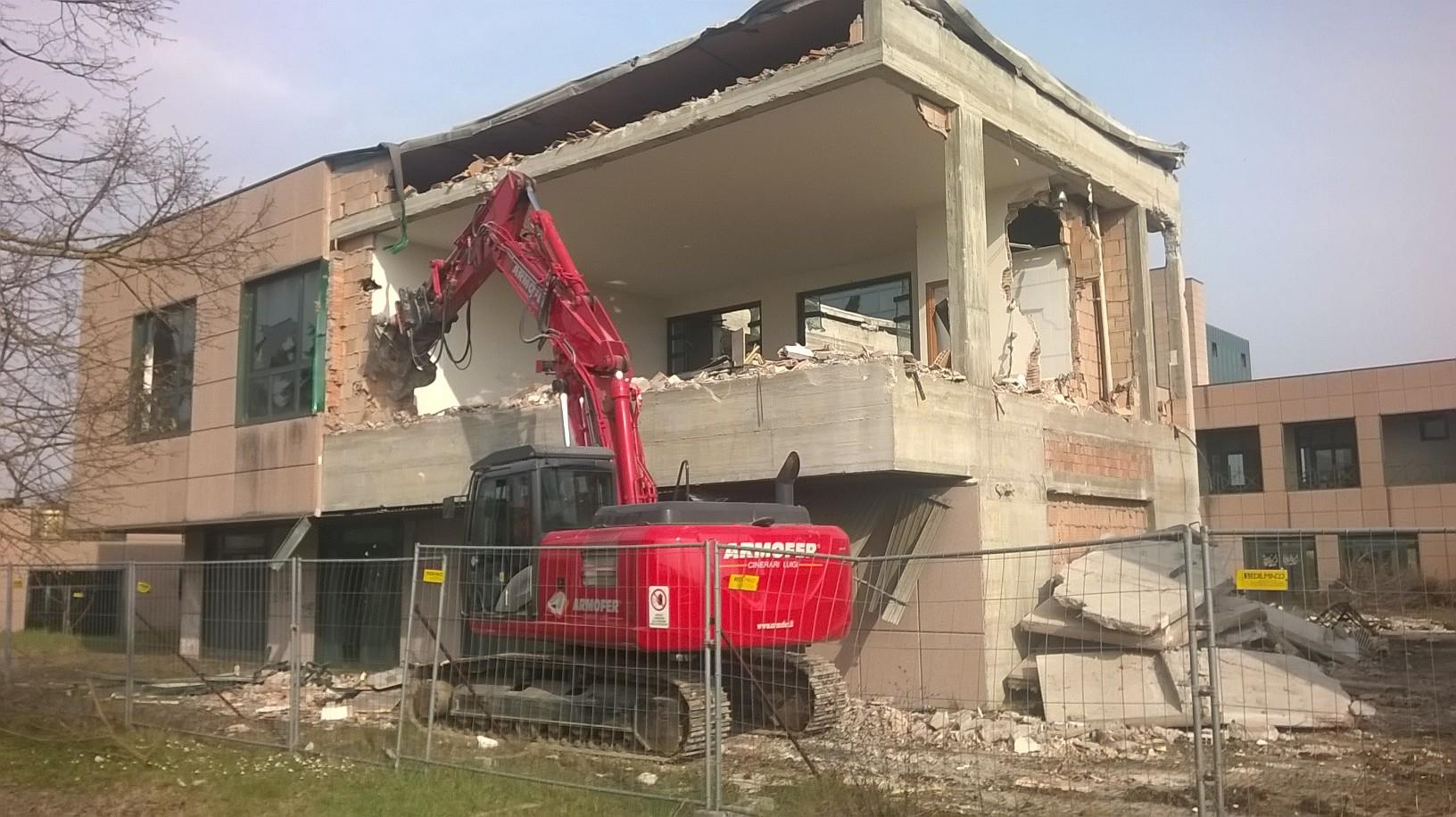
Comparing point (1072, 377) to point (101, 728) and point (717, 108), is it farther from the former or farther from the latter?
point (101, 728)

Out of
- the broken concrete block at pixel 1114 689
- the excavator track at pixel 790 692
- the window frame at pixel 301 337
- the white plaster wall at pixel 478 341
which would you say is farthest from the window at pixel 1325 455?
the excavator track at pixel 790 692

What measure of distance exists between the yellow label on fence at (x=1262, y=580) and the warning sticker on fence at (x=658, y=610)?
14.4 ft

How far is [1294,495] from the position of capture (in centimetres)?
3681

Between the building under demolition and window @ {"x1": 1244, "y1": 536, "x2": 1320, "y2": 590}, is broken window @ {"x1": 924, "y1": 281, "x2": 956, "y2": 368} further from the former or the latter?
window @ {"x1": 1244, "y1": 536, "x2": 1320, "y2": 590}

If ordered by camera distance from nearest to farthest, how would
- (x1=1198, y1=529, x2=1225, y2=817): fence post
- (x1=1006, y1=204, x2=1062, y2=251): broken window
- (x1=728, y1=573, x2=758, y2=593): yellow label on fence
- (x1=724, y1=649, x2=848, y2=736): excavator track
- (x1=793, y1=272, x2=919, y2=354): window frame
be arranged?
(x1=1198, y1=529, x2=1225, y2=817): fence post
(x1=728, y1=573, x2=758, y2=593): yellow label on fence
(x1=724, y1=649, x2=848, y2=736): excavator track
(x1=1006, y1=204, x2=1062, y2=251): broken window
(x1=793, y1=272, x2=919, y2=354): window frame

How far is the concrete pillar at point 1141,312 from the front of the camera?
52.5 feet

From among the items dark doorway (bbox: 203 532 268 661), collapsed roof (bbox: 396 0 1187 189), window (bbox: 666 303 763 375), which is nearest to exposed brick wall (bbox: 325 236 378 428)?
collapsed roof (bbox: 396 0 1187 189)

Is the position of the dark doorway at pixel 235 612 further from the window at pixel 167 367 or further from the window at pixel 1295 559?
the window at pixel 1295 559

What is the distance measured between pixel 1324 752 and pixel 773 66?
10255mm

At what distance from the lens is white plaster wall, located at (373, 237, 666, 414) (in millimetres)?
18438

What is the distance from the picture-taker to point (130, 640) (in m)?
11.7

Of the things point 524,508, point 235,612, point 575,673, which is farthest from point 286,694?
point 575,673

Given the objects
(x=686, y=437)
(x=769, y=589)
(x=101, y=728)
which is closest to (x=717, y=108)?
(x=686, y=437)

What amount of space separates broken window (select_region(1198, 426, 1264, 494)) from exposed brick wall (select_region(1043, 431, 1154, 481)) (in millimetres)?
24697
